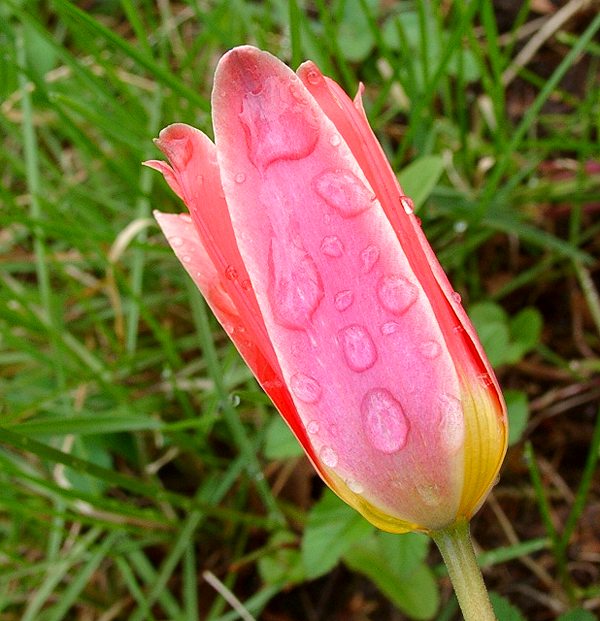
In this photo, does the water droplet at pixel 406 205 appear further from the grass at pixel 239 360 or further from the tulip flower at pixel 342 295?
the grass at pixel 239 360

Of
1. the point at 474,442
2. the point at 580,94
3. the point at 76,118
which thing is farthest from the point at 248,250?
the point at 76,118

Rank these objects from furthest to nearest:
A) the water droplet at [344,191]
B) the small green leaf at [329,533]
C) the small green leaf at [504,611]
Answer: the small green leaf at [329,533] → the small green leaf at [504,611] → the water droplet at [344,191]

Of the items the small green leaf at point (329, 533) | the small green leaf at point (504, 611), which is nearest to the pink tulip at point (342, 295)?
the small green leaf at point (504, 611)

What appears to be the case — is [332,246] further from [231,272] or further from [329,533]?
[329,533]

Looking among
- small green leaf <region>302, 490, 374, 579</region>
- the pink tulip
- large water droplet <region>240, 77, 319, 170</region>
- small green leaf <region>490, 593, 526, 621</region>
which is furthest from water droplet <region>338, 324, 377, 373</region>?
small green leaf <region>302, 490, 374, 579</region>

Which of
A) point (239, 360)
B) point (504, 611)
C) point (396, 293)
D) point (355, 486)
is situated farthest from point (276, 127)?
point (239, 360)

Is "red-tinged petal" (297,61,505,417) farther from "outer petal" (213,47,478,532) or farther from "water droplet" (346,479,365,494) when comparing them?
"water droplet" (346,479,365,494)

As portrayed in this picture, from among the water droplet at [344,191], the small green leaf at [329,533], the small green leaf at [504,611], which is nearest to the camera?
the water droplet at [344,191]
